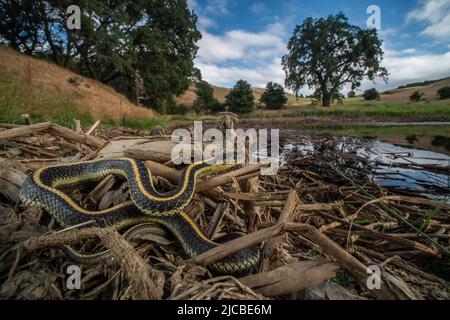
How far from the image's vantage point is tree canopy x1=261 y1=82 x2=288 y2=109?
49.1 metres

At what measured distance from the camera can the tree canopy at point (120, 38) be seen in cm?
2522

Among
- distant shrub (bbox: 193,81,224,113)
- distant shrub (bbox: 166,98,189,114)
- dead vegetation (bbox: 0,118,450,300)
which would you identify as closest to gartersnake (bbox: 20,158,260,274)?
dead vegetation (bbox: 0,118,450,300)

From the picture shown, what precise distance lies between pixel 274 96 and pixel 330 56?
13.5 metres

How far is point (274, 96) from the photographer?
49.5m

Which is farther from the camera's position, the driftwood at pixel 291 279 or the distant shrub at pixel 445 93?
the distant shrub at pixel 445 93

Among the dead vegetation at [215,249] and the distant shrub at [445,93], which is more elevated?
the distant shrub at [445,93]

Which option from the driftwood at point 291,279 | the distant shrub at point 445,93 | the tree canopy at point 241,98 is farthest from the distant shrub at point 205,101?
the driftwood at point 291,279

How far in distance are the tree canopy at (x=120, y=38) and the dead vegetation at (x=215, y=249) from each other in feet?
74.4

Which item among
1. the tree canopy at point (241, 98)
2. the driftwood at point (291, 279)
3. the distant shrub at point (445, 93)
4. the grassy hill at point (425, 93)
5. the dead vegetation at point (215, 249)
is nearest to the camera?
the dead vegetation at point (215, 249)

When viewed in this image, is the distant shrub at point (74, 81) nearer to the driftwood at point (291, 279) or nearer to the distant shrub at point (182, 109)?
the distant shrub at point (182, 109)

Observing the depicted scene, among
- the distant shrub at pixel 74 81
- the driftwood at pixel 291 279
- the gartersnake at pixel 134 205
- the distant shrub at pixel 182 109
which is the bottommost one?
the driftwood at pixel 291 279

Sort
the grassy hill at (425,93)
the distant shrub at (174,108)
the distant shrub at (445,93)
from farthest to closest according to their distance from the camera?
1. the grassy hill at (425,93)
2. the distant shrub at (174,108)
3. the distant shrub at (445,93)
